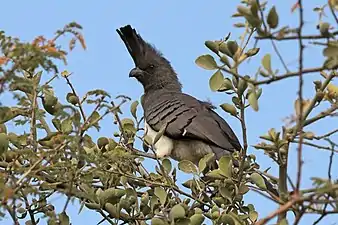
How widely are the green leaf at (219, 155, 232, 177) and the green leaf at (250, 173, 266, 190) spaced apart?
10cm

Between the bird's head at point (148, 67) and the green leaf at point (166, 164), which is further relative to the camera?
the bird's head at point (148, 67)

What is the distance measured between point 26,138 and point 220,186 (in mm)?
886

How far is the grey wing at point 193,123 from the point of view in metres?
5.51

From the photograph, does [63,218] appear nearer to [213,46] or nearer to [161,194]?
[161,194]

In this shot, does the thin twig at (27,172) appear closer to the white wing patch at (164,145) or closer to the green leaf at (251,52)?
the green leaf at (251,52)

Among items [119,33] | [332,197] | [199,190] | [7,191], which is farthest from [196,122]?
[7,191]

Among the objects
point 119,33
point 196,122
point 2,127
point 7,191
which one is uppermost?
point 119,33

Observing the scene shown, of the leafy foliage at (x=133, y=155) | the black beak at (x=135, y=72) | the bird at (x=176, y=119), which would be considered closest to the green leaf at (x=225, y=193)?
the leafy foliage at (x=133, y=155)

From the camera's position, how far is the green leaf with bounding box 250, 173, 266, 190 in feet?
10.2

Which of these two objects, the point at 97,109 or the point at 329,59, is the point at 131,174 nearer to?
the point at 97,109

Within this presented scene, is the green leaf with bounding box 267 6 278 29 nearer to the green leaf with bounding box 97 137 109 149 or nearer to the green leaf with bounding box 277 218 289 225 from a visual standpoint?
the green leaf with bounding box 277 218 289 225

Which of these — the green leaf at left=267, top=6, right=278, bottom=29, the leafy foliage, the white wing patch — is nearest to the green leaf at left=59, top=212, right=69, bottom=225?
the leafy foliage

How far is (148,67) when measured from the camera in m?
7.08

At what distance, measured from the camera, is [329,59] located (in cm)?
201
